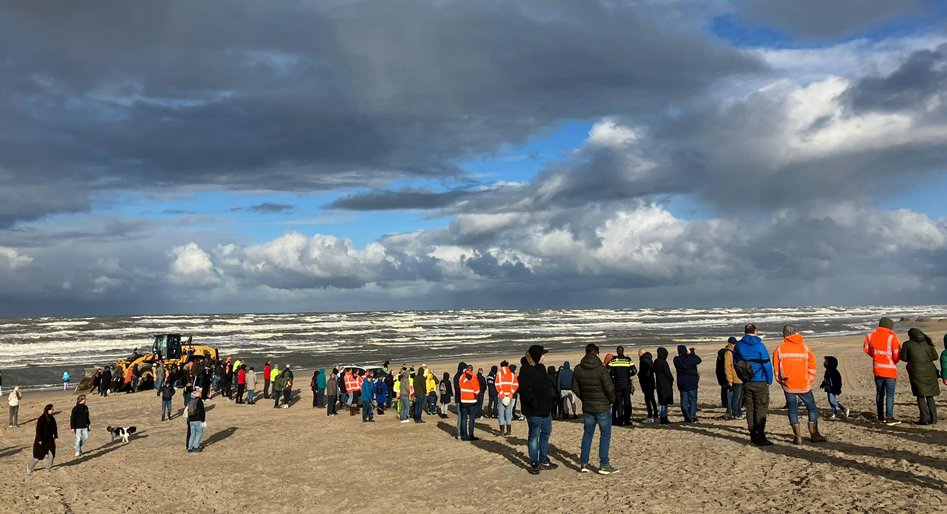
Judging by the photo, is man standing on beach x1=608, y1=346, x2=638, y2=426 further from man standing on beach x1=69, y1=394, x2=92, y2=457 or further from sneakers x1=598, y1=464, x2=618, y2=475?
man standing on beach x1=69, y1=394, x2=92, y2=457

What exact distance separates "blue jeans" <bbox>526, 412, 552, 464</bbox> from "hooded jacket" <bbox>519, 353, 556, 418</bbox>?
13.5 inches

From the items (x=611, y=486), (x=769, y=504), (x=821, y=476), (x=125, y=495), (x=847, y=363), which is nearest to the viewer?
(x=769, y=504)

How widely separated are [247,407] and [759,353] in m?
19.5

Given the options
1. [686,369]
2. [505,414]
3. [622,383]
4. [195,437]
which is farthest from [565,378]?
[195,437]

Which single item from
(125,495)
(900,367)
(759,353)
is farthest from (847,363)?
(125,495)

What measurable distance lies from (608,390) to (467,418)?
Answer: 6548 millimetres

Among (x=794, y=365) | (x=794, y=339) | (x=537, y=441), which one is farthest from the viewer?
(x=537, y=441)

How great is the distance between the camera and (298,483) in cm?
1227

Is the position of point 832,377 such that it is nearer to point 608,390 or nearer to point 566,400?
point 566,400

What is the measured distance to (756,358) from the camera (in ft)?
33.6

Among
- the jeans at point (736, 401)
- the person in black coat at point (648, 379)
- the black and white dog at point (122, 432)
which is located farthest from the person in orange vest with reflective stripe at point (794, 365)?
the black and white dog at point (122, 432)

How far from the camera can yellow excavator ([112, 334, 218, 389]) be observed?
30406 millimetres

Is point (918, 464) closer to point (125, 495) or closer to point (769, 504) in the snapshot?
point (769, 504)

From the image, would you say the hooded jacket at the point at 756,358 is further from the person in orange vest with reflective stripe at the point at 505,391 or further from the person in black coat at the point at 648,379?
the person in orange vest with reflective stripe at the point at 505,391
